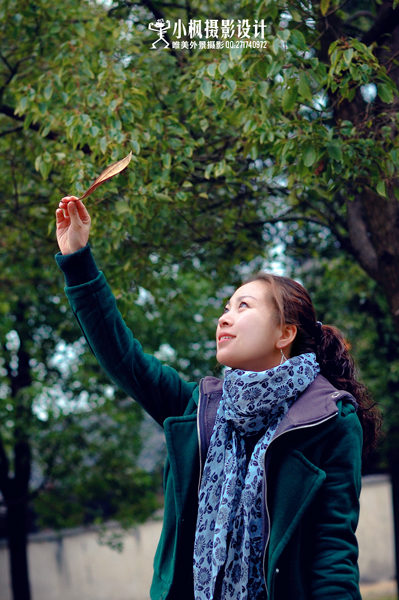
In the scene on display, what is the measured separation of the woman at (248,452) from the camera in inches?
66.4

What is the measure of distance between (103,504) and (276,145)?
324 inches

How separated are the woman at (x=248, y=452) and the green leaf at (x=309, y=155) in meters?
1.18

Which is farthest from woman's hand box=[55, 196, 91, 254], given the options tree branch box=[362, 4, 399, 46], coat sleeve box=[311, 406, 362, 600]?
tree branch box=[362, 4, 399, 46]

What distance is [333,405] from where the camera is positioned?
1794 millimetres

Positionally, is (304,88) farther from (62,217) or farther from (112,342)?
(112,342)

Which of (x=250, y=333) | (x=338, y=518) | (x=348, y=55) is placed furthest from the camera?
(x=348, y=55)

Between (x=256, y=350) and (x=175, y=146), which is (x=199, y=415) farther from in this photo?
(x=175, y=146)

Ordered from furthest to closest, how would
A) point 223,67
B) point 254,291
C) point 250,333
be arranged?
point 223,67 < point 254,291 < point 250,333

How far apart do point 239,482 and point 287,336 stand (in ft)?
1.58

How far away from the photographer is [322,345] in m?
2.15

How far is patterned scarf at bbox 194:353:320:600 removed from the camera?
170 cm

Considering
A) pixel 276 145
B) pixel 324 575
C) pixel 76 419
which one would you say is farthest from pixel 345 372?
pixel 76 419

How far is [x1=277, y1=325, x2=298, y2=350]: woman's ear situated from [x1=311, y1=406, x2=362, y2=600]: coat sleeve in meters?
0.28

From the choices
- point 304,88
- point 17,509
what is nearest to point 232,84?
point 304,88
